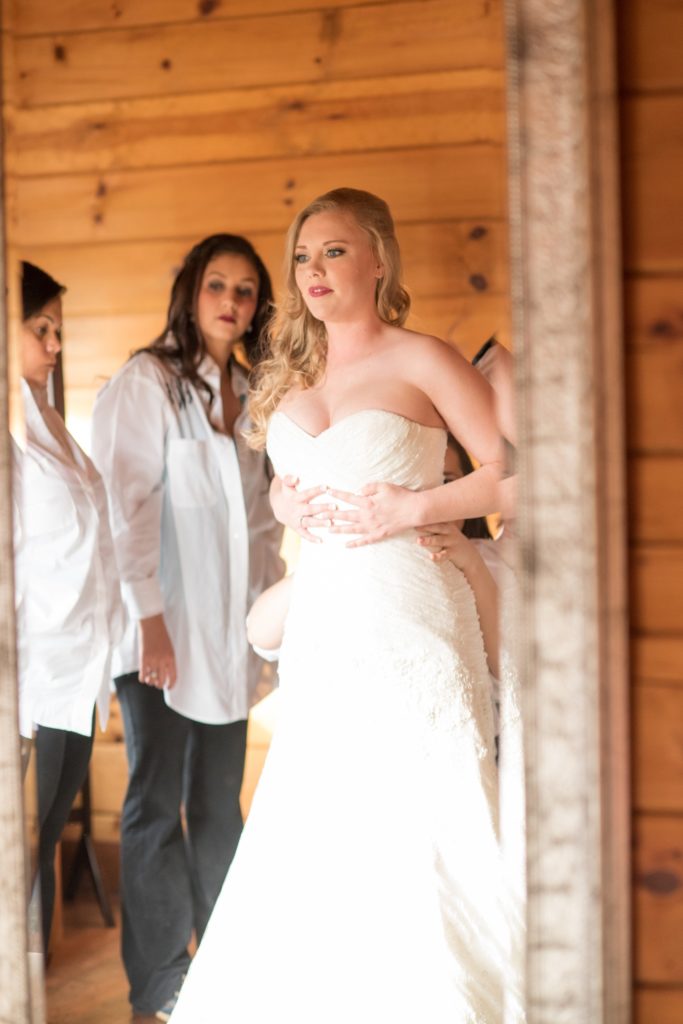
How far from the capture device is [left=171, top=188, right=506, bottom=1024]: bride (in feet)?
5.89

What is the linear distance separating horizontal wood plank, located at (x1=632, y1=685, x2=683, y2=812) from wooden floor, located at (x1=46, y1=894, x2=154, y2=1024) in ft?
4.22

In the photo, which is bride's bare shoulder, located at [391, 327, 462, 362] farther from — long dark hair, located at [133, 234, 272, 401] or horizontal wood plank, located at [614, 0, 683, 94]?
horizontal wood plank, located at [614, 0, 683, 94]

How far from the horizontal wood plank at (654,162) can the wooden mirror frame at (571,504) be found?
0.03 m

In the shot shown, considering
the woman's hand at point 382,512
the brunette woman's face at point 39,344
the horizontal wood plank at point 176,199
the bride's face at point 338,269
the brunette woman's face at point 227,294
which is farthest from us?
the horizontal wood plank at point 176,199

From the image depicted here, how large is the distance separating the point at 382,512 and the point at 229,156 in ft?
3.91

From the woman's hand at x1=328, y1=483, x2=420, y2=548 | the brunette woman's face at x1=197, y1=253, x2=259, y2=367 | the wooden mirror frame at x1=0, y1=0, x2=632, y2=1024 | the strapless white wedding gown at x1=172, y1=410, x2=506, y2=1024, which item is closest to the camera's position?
→ the wooden mirror frame at x1=0, y1=0, x2=632, y2=1024

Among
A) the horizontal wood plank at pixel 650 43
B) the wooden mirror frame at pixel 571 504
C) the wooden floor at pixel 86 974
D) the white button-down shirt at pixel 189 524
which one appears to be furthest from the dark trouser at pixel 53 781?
the horizontal wood plank at pixel 650 43

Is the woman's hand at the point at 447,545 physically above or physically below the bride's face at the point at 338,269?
below

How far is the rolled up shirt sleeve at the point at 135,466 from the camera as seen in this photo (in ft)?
7.85

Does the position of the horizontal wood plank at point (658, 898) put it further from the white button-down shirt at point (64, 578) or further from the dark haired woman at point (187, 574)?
the dark haired woman at point (187, 574)

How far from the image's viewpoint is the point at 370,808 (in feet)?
6.09

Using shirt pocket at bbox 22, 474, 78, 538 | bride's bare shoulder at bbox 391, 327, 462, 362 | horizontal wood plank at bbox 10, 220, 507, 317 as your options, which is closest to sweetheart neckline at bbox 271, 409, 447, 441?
bride's bare shoulder at bbox 391, 327, 462, 362

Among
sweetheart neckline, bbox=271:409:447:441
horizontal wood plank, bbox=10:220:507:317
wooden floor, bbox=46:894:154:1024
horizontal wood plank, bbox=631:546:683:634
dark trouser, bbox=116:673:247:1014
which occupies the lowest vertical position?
wooden floor, bbox=46:894:154:1024

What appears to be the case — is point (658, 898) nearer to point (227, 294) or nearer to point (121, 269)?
point (227, 294)
